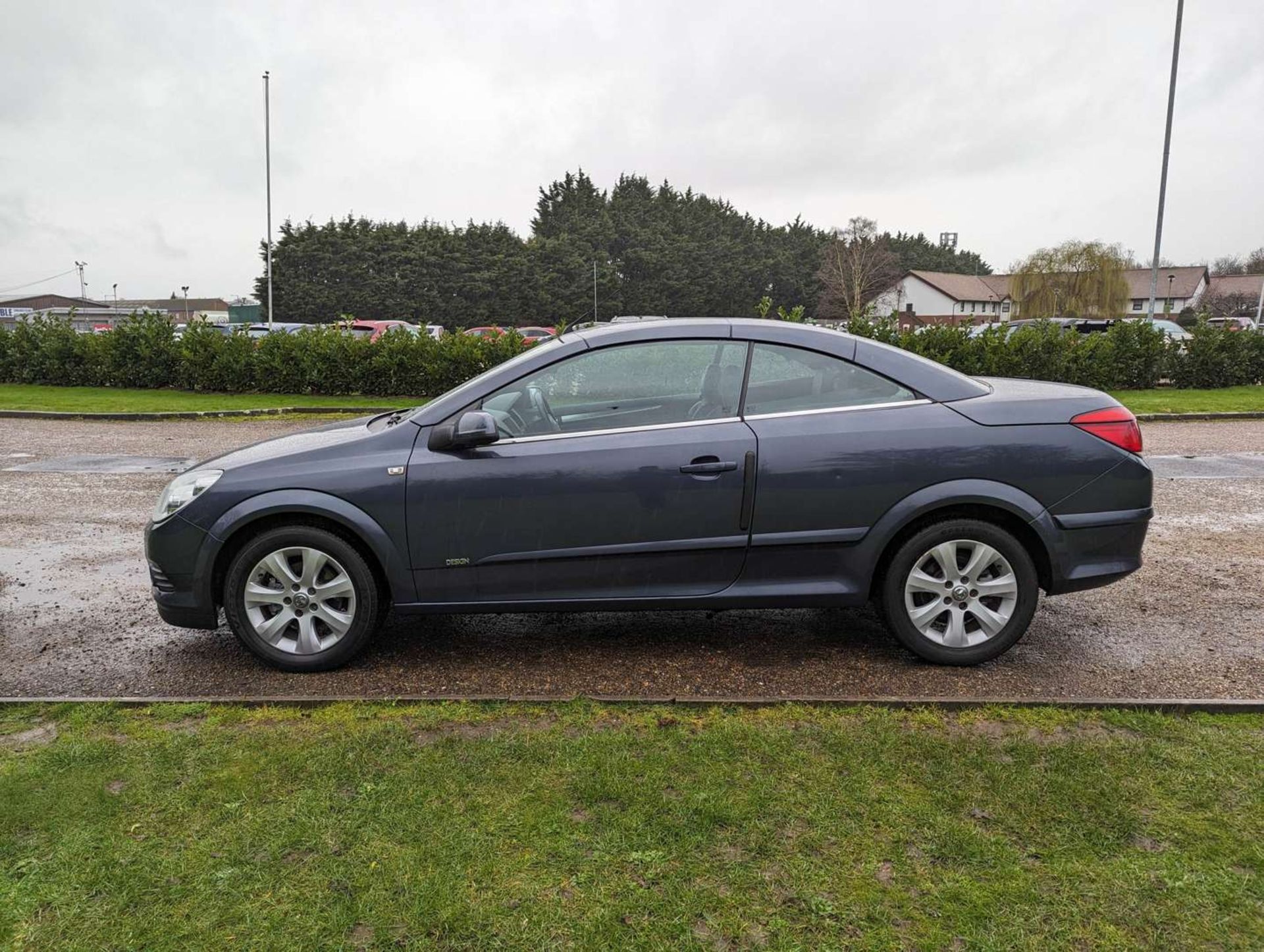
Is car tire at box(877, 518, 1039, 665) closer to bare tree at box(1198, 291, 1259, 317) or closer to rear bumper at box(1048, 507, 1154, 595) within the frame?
rear bumper at box(1048, 507, 1154, 595)

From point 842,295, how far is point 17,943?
8563 cm

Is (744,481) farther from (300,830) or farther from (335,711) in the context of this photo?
(300,830)

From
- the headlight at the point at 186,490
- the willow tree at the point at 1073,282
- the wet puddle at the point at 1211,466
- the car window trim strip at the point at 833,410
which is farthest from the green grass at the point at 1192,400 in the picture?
the willow tree at the point at 1073,282

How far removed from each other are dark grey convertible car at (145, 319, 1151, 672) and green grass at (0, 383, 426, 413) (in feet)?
41.3

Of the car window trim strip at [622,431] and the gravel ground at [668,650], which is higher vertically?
the car window trim strip at [622,431]

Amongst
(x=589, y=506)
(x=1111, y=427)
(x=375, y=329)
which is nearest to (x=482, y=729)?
(x=589, y=506)

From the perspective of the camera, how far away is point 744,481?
13.4 ft

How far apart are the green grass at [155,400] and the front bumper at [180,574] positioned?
12.5 m

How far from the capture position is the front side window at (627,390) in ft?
14.0

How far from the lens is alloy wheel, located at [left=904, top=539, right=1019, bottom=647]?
413cm

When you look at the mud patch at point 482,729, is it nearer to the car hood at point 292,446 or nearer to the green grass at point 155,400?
the car hood at point 292,446

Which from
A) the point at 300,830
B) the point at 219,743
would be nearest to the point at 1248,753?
the point at 300,830

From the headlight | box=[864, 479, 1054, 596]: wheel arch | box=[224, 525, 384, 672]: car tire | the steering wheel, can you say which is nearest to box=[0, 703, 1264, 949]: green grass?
box=[224, 525, 384, 672]: car tire

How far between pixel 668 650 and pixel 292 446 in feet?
7.14
